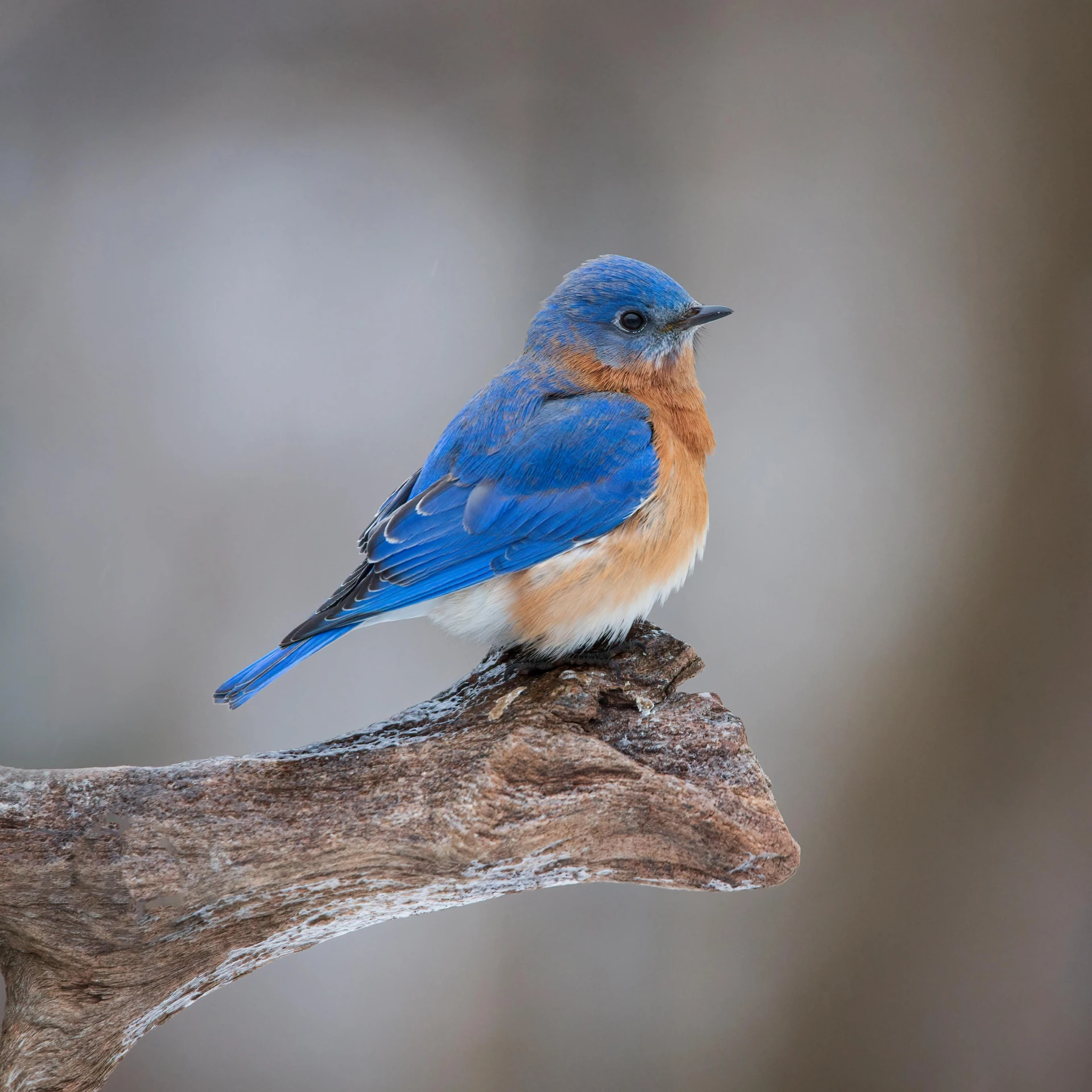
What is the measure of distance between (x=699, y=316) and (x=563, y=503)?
2.05 feet

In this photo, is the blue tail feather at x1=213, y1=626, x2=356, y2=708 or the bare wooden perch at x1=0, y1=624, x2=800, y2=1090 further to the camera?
the blue tail feather at x1=213, y1=626, x2=356, y2=708

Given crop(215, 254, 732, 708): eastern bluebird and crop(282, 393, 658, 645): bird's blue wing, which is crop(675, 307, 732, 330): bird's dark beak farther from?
crop(282, 393, 658, 645): bird's blue wing

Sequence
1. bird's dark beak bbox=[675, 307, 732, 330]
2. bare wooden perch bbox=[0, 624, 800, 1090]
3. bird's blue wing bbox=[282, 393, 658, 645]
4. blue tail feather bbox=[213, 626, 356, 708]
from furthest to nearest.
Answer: bird's dark beak bbox=[675, 307, 732, 330], bird's blue wing bbox=[282, 393, 658, 645], blue tail feather bbox=[213, 626, 356, 708], bare wooden perch bbox=[0, 624, 800, 1090]

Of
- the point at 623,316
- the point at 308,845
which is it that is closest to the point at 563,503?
the point at 623,316

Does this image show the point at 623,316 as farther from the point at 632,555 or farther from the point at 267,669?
the point at 267,669

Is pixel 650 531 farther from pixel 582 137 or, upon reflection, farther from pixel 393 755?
pixel 582 137

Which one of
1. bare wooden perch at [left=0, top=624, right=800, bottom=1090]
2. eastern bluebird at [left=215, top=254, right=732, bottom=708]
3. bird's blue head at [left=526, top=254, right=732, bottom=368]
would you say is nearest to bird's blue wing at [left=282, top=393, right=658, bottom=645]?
eastern bluebird at [left=215, top=254, right=732, bottom=708]

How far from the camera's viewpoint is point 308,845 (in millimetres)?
2045

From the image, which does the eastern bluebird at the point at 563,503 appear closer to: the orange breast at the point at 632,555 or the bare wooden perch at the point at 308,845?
the orange breast at the point at 632,555

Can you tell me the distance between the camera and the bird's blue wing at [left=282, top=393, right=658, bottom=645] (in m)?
2.41

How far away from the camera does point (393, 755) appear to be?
2154 millimetres

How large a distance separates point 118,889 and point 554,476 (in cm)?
126

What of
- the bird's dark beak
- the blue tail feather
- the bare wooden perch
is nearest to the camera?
the bare wooden perch

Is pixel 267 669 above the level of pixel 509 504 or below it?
below
